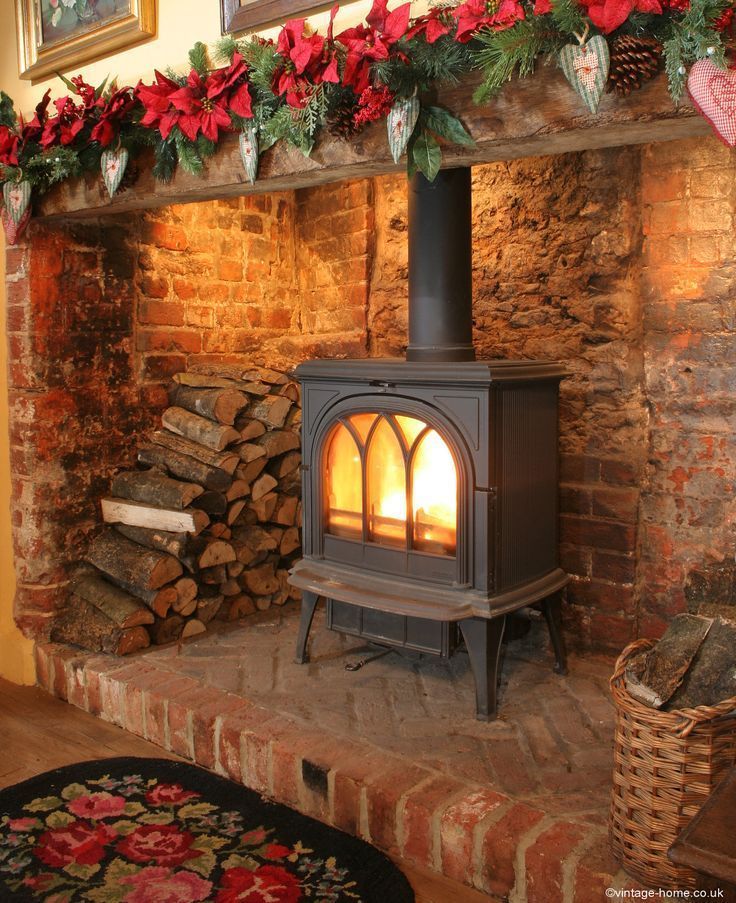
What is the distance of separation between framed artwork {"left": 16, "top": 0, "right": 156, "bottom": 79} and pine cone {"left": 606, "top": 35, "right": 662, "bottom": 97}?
1.61 meters

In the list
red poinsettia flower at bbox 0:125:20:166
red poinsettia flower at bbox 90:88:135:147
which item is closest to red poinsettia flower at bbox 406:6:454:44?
red poinsettia flower at bbox 90:88:135:147

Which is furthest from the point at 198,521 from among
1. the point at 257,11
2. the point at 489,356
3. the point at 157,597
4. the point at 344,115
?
the point at 257,11

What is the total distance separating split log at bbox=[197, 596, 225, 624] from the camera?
3.32m

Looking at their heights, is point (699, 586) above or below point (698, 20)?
below

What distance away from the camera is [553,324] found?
3.08 metres

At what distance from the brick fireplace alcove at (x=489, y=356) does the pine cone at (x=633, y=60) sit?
1026mm

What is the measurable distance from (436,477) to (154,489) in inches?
47.2

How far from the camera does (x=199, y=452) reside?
130 inches

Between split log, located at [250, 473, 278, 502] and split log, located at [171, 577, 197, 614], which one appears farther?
split log, located at [250, 473, 278, 502]

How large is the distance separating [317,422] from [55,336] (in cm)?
114

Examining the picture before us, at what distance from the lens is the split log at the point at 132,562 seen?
10.3ft

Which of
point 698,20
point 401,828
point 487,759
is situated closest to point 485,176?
point 698,20

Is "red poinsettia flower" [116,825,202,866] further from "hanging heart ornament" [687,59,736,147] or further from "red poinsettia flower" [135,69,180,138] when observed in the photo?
"hanging heart ornament" [687,59,736,147]

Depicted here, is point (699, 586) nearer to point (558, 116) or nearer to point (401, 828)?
point (401, 828)
